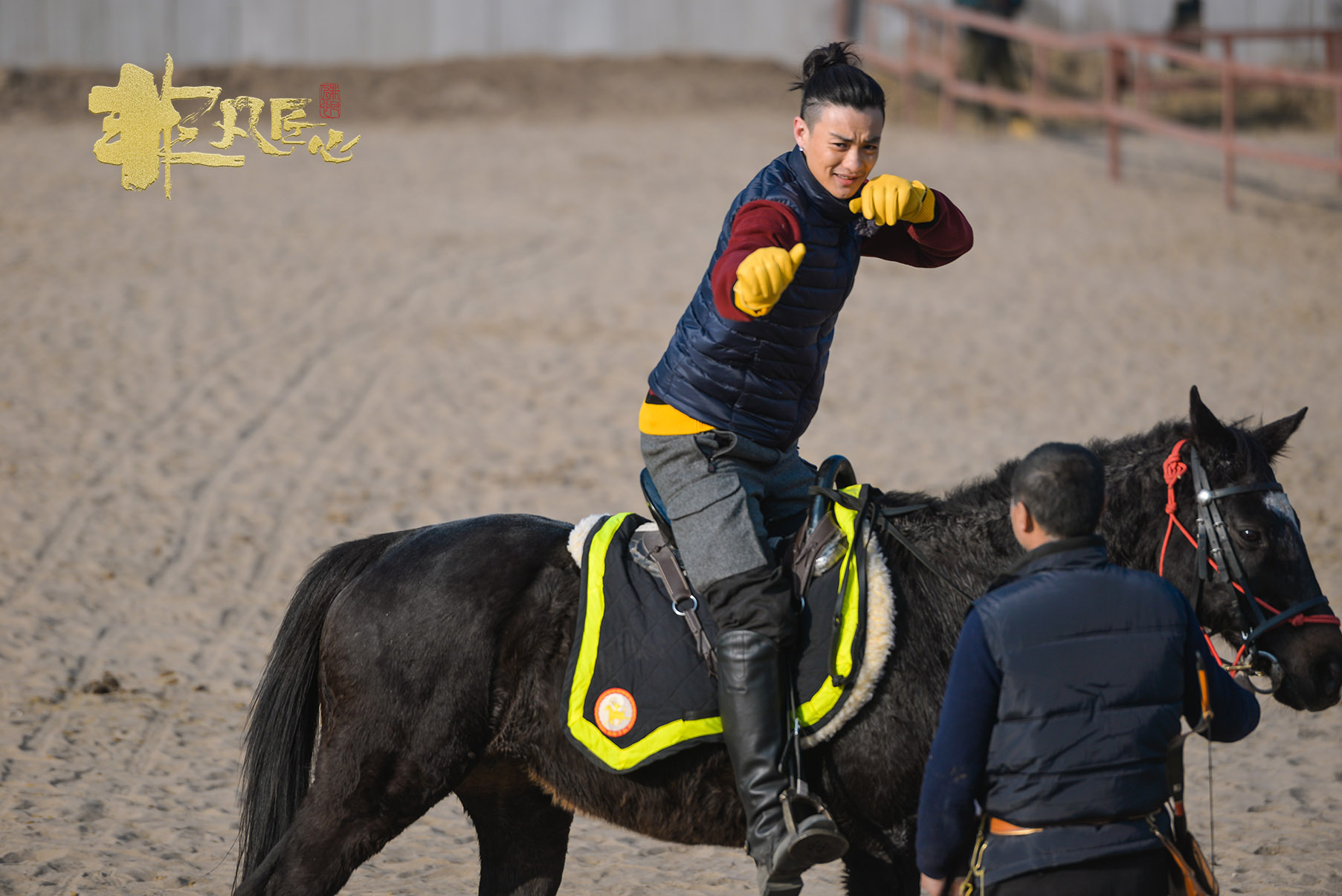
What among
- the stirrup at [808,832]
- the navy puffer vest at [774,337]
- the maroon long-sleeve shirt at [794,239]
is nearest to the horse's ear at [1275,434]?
the maroon long-sleeve shirt at [794,239]

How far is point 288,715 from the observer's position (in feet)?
10.8

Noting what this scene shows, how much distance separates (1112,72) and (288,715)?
48.5 ft

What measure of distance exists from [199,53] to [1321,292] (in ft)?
54.4

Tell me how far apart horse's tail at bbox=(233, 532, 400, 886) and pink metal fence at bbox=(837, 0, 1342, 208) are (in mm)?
12658

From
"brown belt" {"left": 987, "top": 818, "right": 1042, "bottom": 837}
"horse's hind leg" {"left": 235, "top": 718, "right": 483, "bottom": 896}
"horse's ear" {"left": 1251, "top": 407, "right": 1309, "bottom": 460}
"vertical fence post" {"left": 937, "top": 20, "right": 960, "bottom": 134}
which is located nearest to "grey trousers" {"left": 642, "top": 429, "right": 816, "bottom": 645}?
"brown belt" {"left": 987, "top": 818, "right": 1042, "bottom": 837}

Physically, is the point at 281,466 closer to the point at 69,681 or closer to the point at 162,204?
the point at 69,681

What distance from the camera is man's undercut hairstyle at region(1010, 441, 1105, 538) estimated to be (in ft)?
7.46

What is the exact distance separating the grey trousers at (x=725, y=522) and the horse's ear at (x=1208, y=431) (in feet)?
3.29

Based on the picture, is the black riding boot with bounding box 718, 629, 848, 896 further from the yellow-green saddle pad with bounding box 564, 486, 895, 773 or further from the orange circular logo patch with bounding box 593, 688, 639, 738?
the orange circular logo patch with bounding box 593, 688, 639, 738

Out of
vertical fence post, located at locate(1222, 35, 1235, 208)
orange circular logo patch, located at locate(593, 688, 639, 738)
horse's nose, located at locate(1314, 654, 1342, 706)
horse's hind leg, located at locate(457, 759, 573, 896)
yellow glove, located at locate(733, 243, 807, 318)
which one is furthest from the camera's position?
vertical fence post, located at locate(1222, 35, 1235, 208)

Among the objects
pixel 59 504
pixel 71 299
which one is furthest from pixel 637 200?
pixel 59 504

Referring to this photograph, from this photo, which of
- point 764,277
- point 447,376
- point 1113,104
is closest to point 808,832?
point 764,277

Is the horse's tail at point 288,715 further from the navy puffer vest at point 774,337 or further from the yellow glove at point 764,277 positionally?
the yellow glove at point 764,277

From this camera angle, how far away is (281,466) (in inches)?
357
